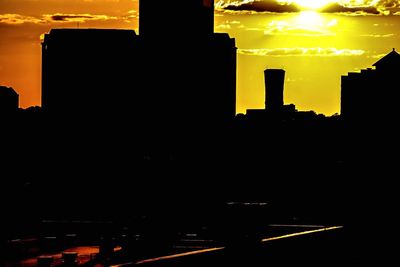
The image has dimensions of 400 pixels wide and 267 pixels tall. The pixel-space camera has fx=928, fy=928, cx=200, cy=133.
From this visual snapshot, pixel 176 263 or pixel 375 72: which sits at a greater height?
pixel 375 72

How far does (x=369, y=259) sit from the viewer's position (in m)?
17.7

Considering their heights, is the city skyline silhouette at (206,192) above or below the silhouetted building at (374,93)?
below

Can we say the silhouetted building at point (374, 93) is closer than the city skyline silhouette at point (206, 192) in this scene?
No

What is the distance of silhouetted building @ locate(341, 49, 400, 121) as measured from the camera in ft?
527

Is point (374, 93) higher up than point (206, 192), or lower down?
higher up

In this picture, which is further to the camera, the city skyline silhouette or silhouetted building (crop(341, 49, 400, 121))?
silhouetted building (crop(341, 49, 400, 121))

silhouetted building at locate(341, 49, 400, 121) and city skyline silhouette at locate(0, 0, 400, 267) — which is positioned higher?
silhouetted building at locate(341, 49, 400, 121)

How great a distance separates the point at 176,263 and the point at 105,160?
178740mm

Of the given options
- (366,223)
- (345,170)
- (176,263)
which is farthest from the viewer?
(345,170)

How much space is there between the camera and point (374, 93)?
16262cm

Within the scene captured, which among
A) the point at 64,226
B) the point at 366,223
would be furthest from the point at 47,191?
the point at 366,223

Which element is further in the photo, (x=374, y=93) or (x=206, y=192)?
(x=374, y=93)

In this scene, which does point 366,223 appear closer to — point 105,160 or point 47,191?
point 47,191

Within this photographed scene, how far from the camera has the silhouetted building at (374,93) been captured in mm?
160500
